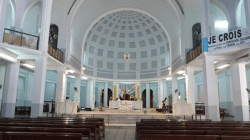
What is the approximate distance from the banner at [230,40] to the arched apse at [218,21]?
21.5 feet

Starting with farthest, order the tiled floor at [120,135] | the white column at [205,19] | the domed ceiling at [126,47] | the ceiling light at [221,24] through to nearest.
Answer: the domed ceiling at [126,47], the ceiling light at [221,24], the white column at [205,19], the tiled floor at [120,135]

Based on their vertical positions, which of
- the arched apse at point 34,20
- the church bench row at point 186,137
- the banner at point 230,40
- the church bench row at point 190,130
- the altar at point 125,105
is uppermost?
the arched apse at point 34,20

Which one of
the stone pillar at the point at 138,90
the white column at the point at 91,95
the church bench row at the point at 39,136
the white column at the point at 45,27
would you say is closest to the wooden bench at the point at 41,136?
the church bench row at the point at 39,136

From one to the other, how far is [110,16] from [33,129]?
23.5 metres

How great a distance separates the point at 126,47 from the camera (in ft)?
91.9

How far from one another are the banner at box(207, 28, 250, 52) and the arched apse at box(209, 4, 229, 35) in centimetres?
654

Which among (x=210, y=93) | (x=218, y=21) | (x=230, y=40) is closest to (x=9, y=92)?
(x=210, y=93)

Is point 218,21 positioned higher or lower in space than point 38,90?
higher

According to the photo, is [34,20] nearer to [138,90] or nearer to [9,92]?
[9,92]

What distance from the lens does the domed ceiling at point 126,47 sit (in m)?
25.4

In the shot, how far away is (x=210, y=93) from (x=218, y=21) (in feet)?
31.3

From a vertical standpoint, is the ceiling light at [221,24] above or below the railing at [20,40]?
above

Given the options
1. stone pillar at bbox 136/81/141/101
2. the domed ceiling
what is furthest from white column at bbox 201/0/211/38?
stone pillar at bbox 136/81/141/101

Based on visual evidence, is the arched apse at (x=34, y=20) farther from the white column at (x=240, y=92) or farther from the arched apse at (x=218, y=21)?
the white column at (x=240, y=92)
